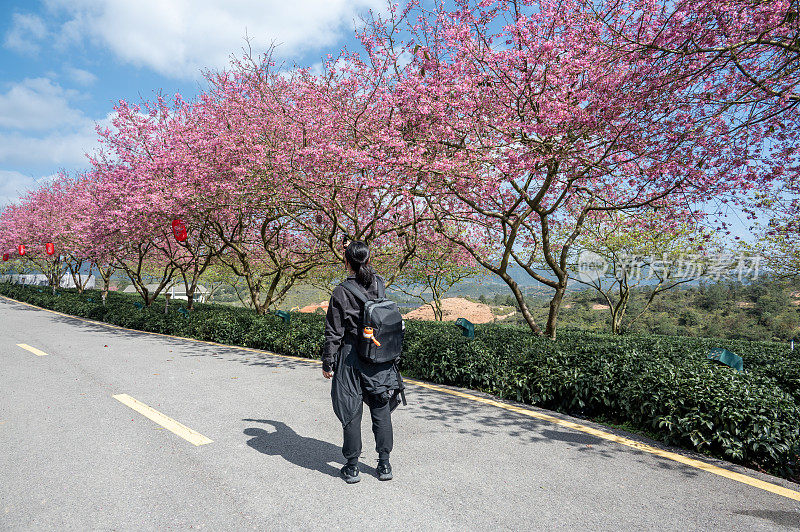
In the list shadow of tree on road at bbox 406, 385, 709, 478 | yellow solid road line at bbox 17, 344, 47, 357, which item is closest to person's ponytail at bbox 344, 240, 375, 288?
shadow of tree on road at bbox 406, 385, 709, 478

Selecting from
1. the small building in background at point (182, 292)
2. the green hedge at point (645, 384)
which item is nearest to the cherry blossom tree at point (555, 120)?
the green hedge at point (645, 384)

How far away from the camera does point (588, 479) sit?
3336mm

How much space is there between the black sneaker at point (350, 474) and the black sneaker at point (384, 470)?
167mm

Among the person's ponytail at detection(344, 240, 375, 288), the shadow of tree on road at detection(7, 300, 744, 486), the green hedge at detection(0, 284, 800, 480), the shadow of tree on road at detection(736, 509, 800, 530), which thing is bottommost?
the shadow of tree on road at detection(736, 509, 800, 530)

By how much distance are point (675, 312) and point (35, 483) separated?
2825 centimetres

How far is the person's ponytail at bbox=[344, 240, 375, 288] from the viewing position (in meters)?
3.43

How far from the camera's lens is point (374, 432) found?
332 cm

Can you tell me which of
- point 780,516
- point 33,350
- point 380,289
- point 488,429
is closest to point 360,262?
point 380,289

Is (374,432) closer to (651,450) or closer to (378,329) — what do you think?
(378,329)

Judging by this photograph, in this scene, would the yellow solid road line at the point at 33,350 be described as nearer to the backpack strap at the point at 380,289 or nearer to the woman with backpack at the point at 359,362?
the woman with backpack at the point at 359,362

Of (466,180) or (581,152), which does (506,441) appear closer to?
(581,152)

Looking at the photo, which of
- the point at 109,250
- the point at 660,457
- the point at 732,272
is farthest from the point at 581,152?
the point at 109,250

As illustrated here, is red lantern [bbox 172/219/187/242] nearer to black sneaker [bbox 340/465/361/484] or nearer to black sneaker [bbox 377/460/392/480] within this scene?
black sneaker [bbox 340/465/361/484]

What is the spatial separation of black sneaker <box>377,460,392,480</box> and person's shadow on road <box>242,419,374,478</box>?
0.71ft
